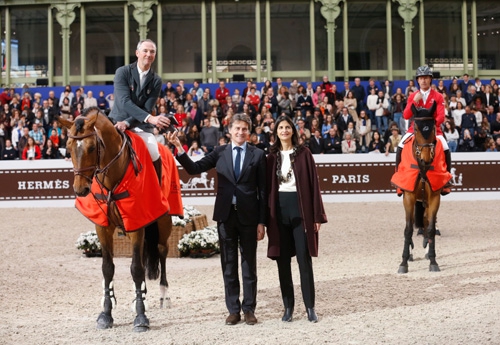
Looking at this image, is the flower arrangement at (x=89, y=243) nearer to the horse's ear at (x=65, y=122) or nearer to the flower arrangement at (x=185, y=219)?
the flower arrangement at (x=185, y=219)

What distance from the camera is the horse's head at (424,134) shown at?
34.5 feet

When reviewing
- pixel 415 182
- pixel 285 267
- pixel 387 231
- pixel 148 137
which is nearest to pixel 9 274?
pixel 148 137

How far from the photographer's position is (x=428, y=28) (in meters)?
31.5

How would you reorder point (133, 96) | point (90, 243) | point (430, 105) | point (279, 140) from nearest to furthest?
point (279, 140), point (133, 96), point (430, 105), point (90, 243)

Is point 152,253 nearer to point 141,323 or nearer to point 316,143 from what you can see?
point 141,323

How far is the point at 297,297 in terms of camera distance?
8.46m

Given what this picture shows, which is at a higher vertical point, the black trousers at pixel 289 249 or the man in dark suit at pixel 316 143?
the man in dark suit at pixel 316 143

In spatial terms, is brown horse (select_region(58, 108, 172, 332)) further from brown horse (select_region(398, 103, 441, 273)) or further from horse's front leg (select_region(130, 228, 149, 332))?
brown horse (select_region(398, 103, 441, 273))

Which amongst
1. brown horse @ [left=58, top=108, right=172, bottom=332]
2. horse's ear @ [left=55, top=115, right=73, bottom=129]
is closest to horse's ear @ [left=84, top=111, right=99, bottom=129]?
brown horse @ [left=58, top=108, right=172, bottom=332]

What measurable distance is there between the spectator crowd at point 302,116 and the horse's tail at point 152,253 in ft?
38.1

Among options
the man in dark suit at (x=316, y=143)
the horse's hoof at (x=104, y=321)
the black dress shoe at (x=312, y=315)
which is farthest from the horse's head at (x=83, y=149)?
the man in dark suit at (x=316, y=143)

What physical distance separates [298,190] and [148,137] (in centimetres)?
185

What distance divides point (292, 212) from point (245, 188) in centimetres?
53

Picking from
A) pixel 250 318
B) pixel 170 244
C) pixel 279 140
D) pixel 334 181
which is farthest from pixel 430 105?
pixel 334 181
